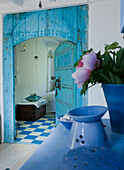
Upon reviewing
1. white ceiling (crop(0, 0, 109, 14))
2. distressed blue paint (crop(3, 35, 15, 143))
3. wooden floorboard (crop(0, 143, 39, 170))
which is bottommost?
wooden floorboard (crop(0, 143, 39, 170))

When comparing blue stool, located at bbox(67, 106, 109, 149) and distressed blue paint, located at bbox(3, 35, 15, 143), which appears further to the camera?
distressed blue paint, located at bbox(3, 35, 15, 143)

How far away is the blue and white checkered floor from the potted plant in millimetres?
3297

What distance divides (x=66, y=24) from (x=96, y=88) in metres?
1.31

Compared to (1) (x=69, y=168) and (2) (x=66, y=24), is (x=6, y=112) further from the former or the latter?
(1) (x=69, y=168)

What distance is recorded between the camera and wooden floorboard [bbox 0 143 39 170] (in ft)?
9.18

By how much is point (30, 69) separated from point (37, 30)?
9.19 ft

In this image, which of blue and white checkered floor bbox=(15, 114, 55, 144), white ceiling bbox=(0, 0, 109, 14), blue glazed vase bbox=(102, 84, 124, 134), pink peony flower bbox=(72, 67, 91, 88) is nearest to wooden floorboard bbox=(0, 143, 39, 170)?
blue and white checkered floor bbox=(15, 114, 55, 144)

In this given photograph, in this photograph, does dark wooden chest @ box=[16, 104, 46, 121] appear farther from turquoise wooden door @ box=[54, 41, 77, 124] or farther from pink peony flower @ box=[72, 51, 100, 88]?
pink peony flower @ box=[72, 51, 100, 88]

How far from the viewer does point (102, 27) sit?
10.2 ft

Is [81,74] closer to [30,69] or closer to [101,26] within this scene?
[101,26]

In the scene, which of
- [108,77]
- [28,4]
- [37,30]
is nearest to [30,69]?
[37,30]

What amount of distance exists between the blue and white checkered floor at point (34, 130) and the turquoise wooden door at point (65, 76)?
70cm

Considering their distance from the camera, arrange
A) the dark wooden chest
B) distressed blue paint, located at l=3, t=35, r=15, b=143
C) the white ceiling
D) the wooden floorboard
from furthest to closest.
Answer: the dark wooden chest < distressed blue paint, located at l=3, t=35, r=15, b=143 < the white ceiling < the wooden floorboard

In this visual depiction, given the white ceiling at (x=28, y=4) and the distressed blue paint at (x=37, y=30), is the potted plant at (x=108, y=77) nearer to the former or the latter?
the distressed blue paint at (x=37, y=30)
